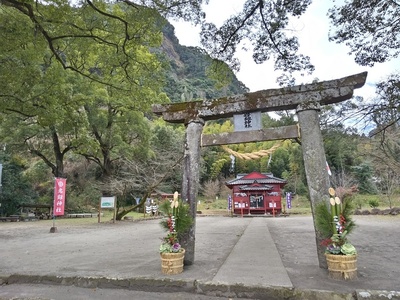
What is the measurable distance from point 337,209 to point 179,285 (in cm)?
234

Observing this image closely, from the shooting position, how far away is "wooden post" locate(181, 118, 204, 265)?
4.52 meters

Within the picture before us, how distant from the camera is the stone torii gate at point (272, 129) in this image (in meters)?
4.20

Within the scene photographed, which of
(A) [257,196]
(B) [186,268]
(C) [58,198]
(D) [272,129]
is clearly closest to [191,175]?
(B) [186,268]

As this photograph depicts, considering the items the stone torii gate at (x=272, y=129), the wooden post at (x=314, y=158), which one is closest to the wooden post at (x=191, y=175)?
the stone torii gate at (x=272, y=129)

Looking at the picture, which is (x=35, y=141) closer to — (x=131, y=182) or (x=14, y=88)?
(x=131, y=182)

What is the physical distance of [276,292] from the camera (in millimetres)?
3133

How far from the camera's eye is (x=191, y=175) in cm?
474

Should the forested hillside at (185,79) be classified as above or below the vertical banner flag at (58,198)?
above

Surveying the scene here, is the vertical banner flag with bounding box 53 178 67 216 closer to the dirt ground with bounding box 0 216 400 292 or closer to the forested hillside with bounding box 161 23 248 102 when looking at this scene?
the dirt ground with bounding box 0 216 400 292

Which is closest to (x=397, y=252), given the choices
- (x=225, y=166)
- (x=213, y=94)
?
(x=225, y=166)

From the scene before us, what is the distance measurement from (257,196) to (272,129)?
18046 mm

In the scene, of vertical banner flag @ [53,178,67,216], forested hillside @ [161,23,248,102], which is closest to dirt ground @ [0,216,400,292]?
vertical banner flag @ [53,178,67,216]

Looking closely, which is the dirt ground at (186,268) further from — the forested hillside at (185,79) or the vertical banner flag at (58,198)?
the forested hillside at (185,79)

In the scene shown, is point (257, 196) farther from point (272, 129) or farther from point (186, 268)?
point (186, 268)
